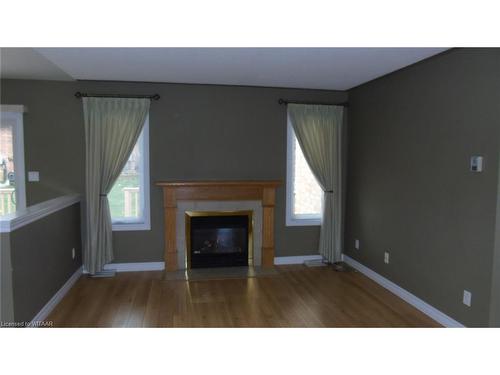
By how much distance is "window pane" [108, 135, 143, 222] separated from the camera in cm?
446

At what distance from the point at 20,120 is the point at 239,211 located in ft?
9.29

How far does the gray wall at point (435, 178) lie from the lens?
2687 millimetres

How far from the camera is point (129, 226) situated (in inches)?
176

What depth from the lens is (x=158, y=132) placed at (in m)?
4.44

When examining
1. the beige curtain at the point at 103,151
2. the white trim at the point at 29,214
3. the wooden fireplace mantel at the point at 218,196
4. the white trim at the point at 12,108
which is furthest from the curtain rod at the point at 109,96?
the white trim at the point at 29,214

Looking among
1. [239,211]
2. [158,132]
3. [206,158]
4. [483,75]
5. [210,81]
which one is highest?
[210,81]

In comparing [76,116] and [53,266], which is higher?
[76,116]

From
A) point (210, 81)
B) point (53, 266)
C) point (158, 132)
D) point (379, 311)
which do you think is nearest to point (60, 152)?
point (158, 132)

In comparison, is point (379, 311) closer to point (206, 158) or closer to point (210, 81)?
point (206, 158)

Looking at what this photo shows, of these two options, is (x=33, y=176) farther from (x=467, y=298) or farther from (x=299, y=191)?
(x=467, y=298)

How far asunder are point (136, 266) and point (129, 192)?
95 centimetres

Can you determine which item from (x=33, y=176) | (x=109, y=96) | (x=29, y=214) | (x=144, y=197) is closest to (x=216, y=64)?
(x=109, y=96)

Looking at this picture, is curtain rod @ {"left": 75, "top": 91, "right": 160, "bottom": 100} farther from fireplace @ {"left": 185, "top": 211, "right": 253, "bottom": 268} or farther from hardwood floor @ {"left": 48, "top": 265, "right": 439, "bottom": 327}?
hardwood floor @ {"left": 48, "top": 265, "right": 439, "bottom": 327}

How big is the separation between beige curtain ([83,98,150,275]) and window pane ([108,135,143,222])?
0.16 meters
